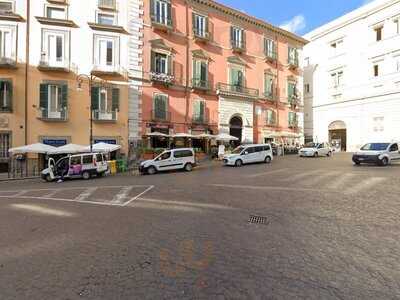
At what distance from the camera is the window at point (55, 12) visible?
22688 mm

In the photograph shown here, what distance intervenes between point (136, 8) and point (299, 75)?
20748 mm

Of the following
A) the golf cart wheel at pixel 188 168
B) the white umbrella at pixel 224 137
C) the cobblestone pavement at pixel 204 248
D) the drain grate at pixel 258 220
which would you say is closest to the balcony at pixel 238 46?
the white umbrella at pixel 224 137

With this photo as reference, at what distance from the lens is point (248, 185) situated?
39.5 feet

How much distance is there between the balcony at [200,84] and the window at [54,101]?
10504mm

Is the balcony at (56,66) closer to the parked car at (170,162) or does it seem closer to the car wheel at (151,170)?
the parked car at (170,162)

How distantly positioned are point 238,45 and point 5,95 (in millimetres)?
20278

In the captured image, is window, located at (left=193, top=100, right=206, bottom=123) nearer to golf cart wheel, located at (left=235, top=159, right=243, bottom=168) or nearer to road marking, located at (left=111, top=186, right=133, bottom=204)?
golf cart wheel, located at (left=235, top=159, right=243, bottom=168)

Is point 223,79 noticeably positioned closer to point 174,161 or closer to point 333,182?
point 174,161

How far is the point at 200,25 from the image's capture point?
2836cm

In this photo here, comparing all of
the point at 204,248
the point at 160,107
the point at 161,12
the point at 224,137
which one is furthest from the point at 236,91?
the point at 204,248

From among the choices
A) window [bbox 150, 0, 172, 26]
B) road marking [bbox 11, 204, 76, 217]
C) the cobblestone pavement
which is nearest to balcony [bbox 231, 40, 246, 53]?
window [bbox 150, 0, 172, 26]

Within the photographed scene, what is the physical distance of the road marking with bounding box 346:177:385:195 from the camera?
33.3 feet

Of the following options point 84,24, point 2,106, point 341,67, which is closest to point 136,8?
point 84,24

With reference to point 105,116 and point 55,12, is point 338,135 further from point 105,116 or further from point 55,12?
point 55,12
